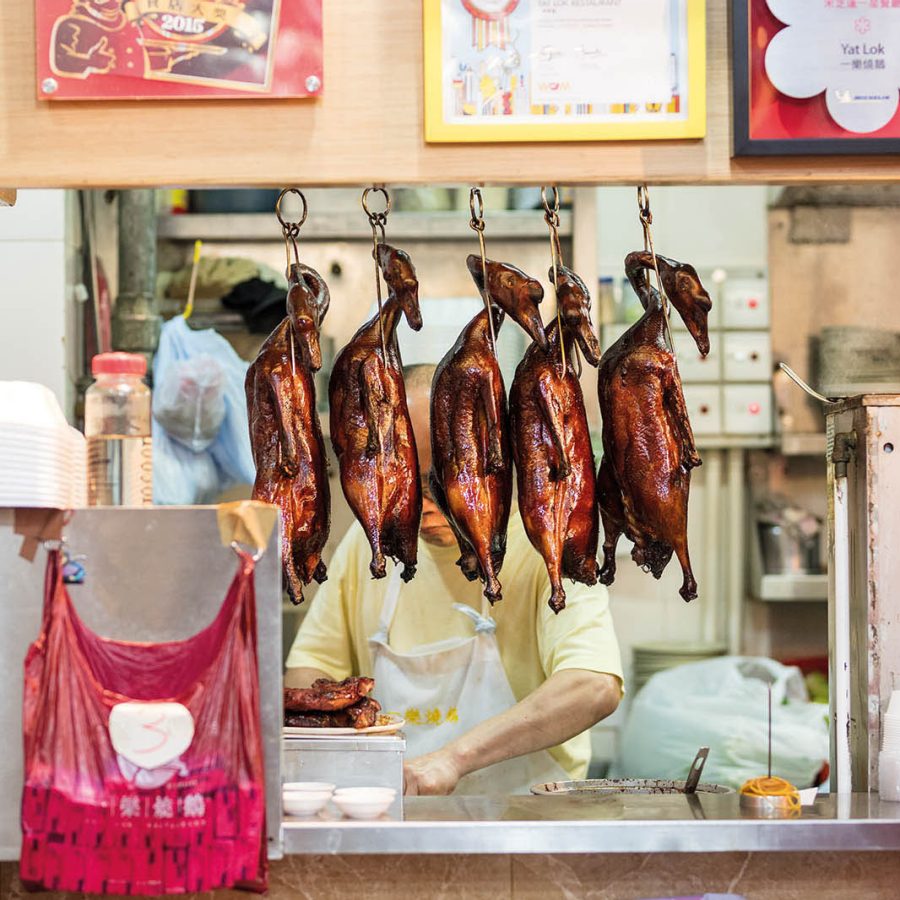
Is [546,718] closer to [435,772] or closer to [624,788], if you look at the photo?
[435,772]

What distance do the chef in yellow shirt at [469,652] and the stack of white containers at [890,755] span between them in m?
1.18

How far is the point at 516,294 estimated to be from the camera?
2248 mm

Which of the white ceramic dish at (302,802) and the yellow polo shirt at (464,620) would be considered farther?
the yellow polo shirt at (464,620)

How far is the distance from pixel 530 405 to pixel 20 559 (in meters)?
0.90

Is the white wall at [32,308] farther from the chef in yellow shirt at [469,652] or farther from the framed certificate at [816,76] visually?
the framed certificate at [816,76]

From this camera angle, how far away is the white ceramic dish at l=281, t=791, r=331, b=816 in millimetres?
1916

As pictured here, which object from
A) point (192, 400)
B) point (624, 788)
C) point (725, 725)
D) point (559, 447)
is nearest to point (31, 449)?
point (559, 447)

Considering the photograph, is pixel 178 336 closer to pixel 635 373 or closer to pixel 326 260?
pixel 326 260

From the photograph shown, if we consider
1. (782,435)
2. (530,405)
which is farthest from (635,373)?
(782,435)

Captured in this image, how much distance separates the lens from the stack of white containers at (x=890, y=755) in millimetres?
2105

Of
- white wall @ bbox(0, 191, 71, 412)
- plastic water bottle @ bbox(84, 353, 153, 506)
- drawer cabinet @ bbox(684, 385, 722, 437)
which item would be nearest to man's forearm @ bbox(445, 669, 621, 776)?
plastic water bottle @ bbox(84, 353, 153, 506)

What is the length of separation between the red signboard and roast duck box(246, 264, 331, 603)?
0.44 meters

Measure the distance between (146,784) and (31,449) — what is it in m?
0.49

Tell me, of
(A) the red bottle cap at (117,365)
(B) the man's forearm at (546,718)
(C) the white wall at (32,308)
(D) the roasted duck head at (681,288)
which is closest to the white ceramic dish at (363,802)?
(A) the red bottle cap at (117,365)
